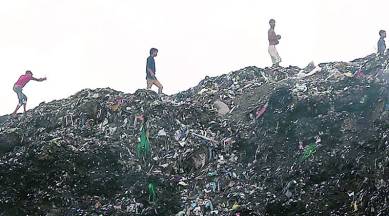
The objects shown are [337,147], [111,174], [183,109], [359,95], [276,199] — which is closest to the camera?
[276,199]

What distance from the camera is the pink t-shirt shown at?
1381 cm

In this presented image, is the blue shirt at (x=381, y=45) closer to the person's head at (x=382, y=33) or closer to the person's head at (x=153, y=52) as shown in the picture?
the person's head at (x=382, y=33)

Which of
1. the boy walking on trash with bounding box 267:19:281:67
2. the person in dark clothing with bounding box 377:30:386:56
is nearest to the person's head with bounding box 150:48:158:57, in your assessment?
the boy walking on trash with bounding box 267:19:281:67

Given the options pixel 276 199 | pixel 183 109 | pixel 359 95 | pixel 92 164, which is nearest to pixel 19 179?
pixel 92 164

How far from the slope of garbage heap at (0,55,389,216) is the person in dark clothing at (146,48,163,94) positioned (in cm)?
46

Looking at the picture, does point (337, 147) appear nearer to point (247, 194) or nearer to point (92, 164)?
point (247, 194)

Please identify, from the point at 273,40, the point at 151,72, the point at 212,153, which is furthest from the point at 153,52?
the point at 212,153

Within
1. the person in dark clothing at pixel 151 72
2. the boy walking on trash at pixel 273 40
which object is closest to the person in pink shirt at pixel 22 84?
the person in dark clothing at pixel 151 72

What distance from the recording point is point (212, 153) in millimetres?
10516

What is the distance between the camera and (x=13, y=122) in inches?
532

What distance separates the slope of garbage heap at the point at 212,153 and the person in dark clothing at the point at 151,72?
0.46 m

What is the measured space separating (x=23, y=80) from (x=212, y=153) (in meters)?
6.49

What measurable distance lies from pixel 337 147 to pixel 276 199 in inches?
66.3

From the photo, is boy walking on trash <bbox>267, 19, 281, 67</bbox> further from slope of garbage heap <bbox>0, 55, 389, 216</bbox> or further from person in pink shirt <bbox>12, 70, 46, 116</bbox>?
person in pink shirt <bbox>12, 70, 46, 116</bbox>
